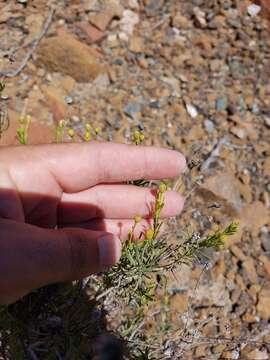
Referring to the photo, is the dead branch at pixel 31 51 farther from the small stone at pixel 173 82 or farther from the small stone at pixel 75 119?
the small stone at pixel 173 82

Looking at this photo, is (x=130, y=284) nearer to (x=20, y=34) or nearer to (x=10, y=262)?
(x=10, y=262)

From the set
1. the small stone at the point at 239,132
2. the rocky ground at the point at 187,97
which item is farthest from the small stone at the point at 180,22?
the small stone at the point at 239,132

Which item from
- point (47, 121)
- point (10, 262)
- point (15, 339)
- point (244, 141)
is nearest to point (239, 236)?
point (244, 141)

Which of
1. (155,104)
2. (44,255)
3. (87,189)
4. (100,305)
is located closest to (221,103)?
(155,104)

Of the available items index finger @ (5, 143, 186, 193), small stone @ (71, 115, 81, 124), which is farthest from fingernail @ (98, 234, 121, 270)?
small stone @ (71, 115, 81, 124)

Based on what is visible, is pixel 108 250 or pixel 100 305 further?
pixel 100 305

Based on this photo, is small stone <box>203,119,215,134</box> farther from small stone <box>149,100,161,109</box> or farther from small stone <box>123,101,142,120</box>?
small stone <box>123,101,142,120</box>

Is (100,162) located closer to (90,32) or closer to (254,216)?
(254,216)
